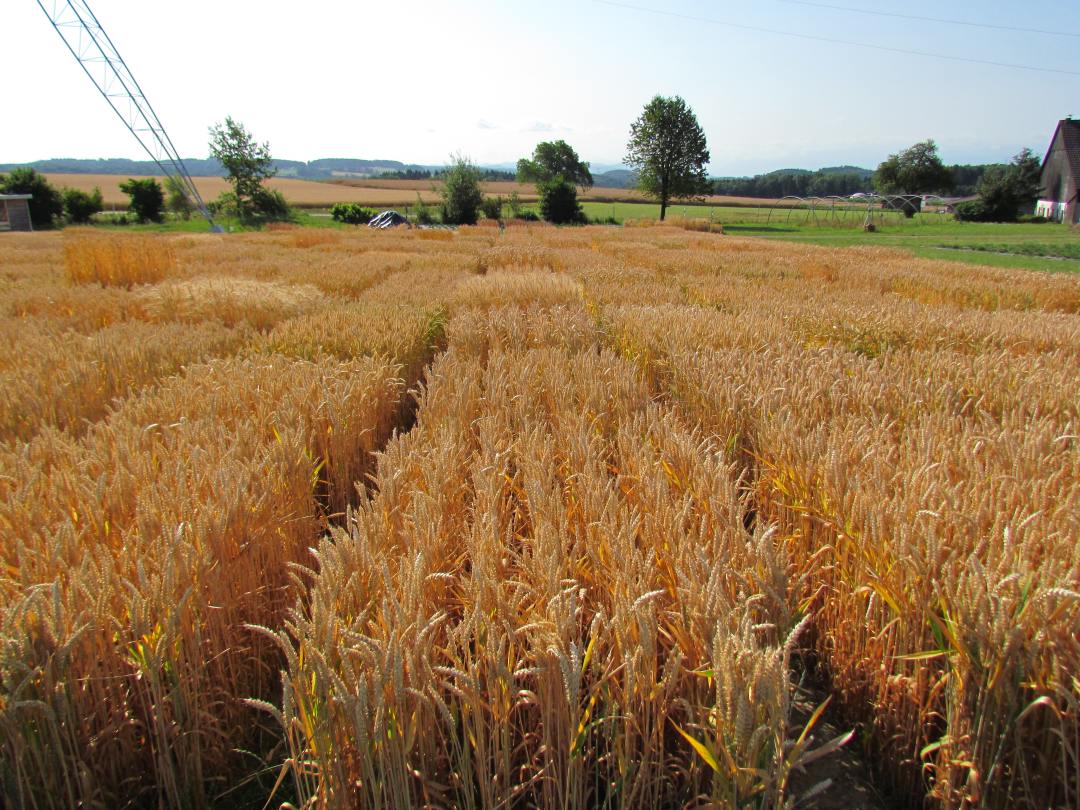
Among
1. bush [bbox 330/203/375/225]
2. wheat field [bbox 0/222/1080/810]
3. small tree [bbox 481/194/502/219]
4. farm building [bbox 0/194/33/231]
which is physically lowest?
wheat field [bbox 0/222/1080/810]

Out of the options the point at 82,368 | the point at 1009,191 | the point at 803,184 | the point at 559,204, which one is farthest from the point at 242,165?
the point at 803,184

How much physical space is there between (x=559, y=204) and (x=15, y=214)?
35.8m

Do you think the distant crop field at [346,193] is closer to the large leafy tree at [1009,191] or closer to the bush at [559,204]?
the bush at [559,204]

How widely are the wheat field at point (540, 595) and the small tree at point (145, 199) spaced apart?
44808 mm

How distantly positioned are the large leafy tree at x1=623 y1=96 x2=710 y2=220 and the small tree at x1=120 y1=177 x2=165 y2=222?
131 ft

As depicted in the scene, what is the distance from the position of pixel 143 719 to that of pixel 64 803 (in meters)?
0.20

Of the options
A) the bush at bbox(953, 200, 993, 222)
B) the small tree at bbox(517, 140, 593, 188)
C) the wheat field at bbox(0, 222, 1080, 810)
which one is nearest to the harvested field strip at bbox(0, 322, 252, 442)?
the wheat field at bbox(0, 222, 1080, 810)

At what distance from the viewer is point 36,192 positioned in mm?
37906

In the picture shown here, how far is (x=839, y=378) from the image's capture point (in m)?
3.24

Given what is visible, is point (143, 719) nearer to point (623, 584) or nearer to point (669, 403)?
point (623, 584)

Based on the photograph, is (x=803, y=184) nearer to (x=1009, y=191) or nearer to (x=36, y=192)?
(x=1009, y=191)

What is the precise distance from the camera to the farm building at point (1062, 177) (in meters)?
43.0

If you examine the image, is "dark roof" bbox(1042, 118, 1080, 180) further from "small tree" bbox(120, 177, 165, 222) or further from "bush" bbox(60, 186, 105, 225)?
"bush" bbox(60, 186, 105, 225)

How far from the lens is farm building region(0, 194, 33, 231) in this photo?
111 ft
